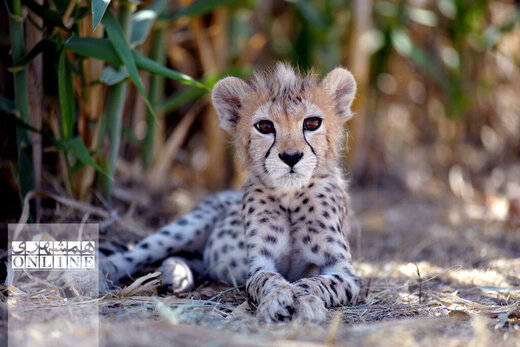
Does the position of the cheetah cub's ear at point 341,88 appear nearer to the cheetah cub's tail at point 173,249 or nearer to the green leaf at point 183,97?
the cheetah cub's tail at point 173,249

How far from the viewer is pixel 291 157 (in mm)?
2992

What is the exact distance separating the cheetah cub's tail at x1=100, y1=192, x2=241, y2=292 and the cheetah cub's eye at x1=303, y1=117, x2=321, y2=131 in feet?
3.42

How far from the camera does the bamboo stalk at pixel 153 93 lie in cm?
518

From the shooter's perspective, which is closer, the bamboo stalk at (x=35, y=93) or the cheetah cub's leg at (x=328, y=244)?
the cheetah cub's leg at (x=328, y=244)

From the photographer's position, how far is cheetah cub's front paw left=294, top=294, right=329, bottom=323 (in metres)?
2.54

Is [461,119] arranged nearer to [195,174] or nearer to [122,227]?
[195,174]

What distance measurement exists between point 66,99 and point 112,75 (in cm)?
33

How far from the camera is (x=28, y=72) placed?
12.5 feet

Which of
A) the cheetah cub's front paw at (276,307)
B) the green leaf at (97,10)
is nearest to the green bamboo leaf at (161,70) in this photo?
the green leaf at (97,10)

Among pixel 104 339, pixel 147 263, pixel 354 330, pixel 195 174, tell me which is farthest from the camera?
pixel 195 174

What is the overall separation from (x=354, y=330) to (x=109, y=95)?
97.8 inches

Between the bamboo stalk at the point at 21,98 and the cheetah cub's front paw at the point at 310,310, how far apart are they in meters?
2.08

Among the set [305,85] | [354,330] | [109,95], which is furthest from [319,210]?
[109,95]

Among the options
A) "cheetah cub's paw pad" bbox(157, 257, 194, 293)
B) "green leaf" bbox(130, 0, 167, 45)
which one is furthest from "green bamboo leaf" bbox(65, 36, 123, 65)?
"cheetah cub's paw pad" bbox(157, 257, 194, 293)
